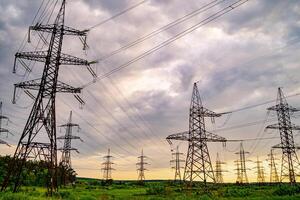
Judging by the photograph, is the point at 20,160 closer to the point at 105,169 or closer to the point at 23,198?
the point at 23,198

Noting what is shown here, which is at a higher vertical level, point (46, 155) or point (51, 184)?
point (46, 155)

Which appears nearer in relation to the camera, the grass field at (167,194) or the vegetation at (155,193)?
the grass field at (167,194)

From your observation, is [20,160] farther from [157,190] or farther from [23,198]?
[157,190]

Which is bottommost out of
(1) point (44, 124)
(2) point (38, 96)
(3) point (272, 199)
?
(3) point (272, 199)

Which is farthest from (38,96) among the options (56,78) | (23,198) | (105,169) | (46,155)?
(105,169)

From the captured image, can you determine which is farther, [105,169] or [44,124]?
[105,169]

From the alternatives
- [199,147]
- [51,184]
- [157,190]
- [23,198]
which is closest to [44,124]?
[51,184]

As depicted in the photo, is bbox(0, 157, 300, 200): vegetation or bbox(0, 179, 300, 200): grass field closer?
bbox(0, 179, 300, 200): grass field

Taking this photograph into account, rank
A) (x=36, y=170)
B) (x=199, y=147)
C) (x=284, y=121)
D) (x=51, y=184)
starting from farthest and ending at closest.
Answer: (x=36, y=170), (x=284, y=121), (x=199, y=147), (x=51, y=184)

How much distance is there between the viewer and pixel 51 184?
32.3 metres

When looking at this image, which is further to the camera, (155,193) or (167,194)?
(155,193)

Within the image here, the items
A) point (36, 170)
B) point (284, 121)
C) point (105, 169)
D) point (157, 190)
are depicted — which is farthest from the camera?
point (105, 169)

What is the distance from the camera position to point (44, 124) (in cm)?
3350

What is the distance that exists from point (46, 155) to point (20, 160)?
2.90 m
